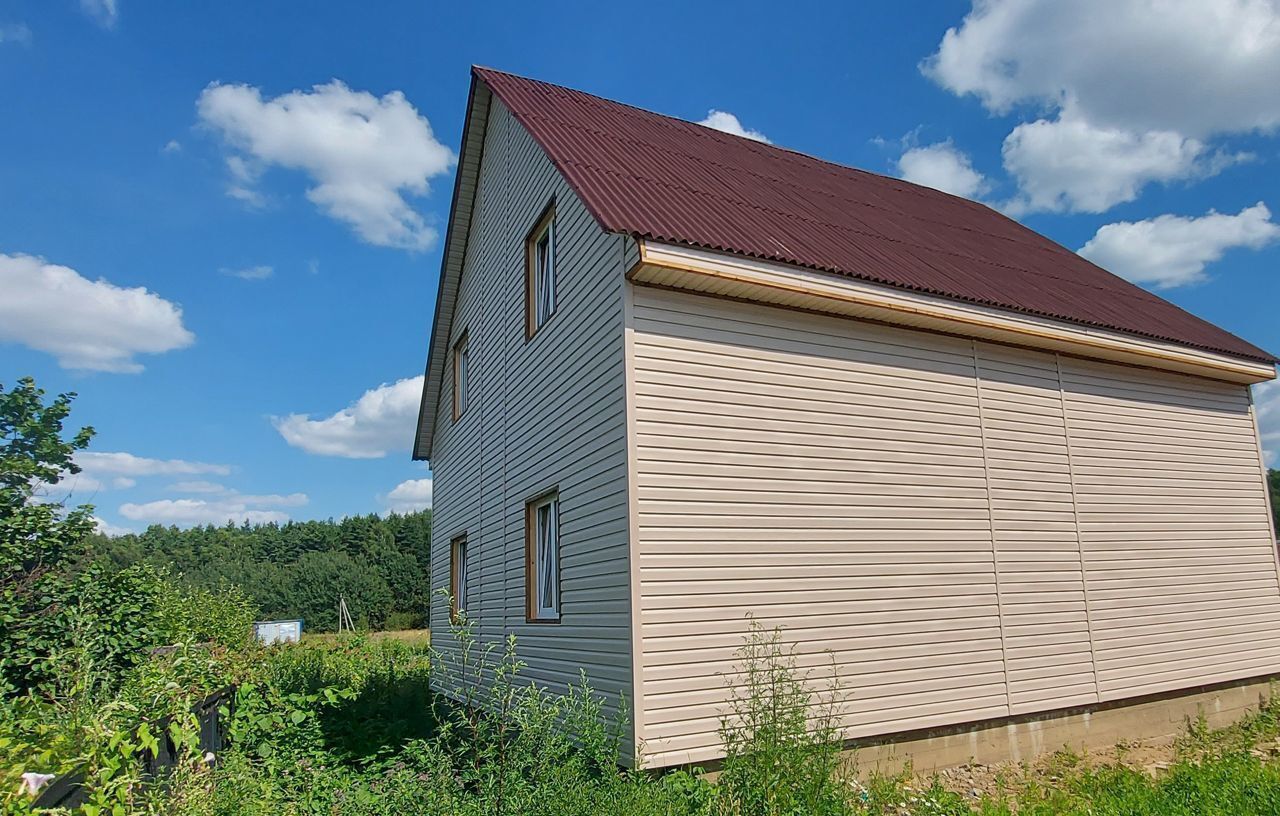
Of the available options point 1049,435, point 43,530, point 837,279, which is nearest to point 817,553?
point 837,279

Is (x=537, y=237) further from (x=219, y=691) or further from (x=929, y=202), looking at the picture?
(x=929, y=202)

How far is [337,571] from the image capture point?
52969mm

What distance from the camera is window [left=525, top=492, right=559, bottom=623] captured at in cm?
848

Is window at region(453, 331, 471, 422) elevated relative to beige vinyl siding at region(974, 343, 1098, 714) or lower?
elevated

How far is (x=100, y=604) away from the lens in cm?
953

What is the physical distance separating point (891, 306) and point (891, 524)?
2088mm

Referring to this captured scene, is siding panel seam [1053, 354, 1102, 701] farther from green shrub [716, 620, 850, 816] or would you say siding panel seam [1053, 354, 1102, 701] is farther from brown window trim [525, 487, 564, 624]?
brown window trim [525, 487, 564, 624]

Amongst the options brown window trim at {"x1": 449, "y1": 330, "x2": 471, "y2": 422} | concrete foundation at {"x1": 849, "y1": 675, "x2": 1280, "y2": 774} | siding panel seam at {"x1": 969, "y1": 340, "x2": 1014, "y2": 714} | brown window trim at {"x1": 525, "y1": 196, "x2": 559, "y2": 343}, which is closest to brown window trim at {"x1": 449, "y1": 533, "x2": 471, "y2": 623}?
brown window trim at {"x1": 449, "y1": 330, "x2": 471, "y2": 422}

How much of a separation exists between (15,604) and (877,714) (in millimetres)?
9125

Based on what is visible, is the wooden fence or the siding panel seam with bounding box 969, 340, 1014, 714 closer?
the wooden fence

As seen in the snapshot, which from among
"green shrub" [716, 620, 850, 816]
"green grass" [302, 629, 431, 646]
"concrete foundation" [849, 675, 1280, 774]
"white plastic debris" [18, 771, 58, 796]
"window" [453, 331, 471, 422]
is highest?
"window" [453, 331, 471, 422]

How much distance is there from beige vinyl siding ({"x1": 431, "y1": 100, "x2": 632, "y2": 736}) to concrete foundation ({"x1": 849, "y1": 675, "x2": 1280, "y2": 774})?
→ 108 inches

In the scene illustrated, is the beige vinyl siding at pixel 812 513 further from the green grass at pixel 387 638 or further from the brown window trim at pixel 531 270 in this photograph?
the green grass at pixel 387 638

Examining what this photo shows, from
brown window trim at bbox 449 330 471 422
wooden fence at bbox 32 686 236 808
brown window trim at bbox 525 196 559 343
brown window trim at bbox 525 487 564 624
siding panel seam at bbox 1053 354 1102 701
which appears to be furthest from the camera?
brown window trim at bbox 449 330 471 422
